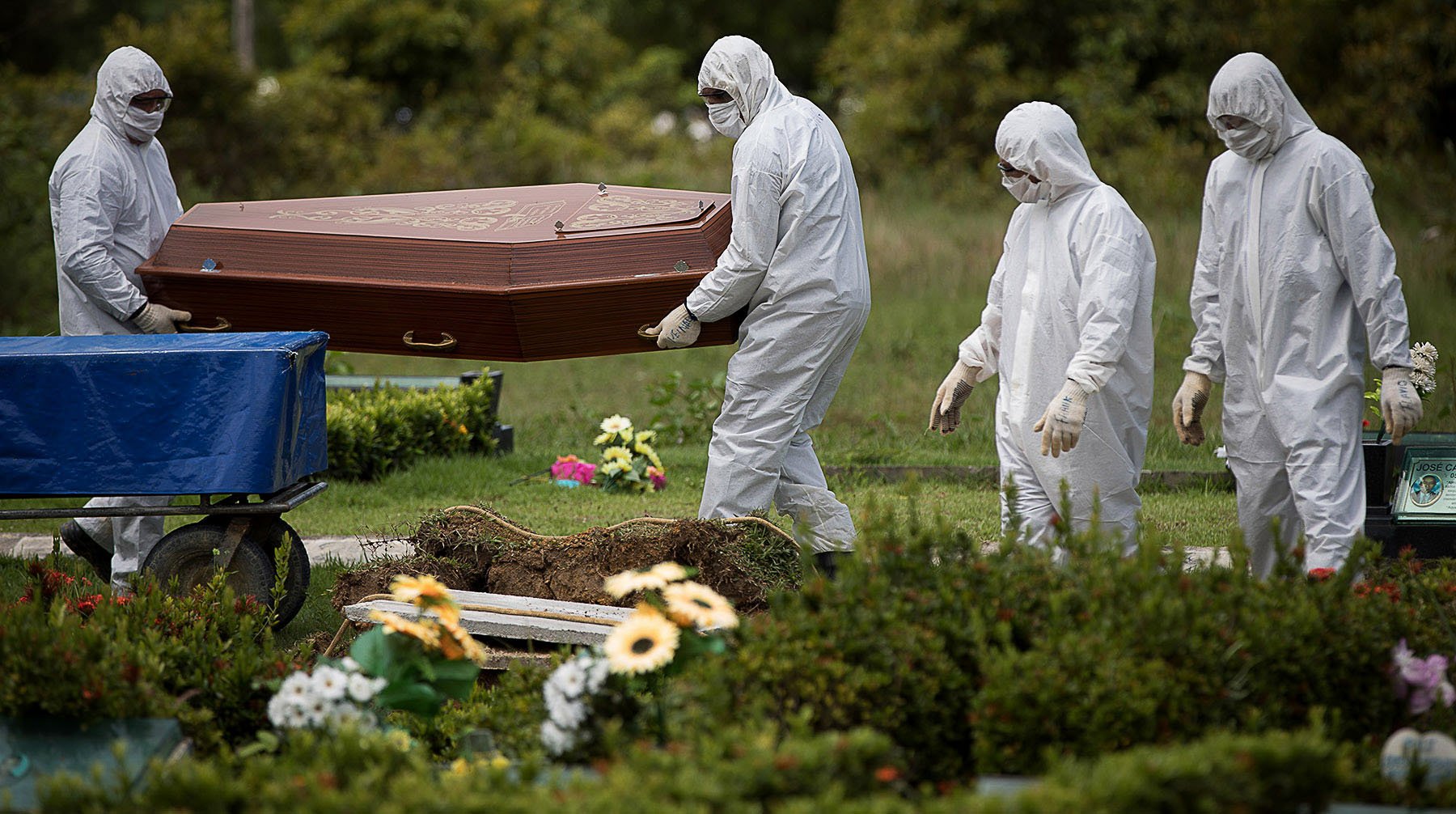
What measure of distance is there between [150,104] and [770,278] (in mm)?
2606

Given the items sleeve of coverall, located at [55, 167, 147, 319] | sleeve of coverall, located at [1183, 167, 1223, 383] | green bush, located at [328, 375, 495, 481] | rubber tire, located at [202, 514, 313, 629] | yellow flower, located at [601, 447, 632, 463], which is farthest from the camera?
green bush, located at [328, 375, 495, 481]

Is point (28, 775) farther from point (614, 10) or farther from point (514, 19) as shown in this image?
point (614, 10)

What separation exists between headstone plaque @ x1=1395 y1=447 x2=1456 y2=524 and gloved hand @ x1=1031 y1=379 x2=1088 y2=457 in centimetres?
170

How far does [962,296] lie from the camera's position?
39.8 feet

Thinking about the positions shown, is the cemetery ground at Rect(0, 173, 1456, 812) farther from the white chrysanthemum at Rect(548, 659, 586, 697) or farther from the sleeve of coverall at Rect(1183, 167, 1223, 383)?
the sleeve of coverall at Rect(1183, 167, 1223, 383)

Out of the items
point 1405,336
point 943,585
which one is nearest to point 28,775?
point 943,585

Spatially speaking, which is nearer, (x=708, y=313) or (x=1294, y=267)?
(x=1294, y=267)

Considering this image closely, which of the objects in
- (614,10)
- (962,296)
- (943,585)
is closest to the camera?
(943,585)

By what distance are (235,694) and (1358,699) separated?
260 cm

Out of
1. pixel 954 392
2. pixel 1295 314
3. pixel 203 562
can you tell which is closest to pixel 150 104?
pixel 203 562

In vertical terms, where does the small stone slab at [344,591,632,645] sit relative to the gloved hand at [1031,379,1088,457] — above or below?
below

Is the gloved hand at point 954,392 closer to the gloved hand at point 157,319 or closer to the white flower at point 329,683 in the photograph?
the white flower at point 329,683

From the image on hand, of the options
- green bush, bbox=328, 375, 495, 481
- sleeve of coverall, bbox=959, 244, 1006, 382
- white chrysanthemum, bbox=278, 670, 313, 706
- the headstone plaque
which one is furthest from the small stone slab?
green bush, bbox=328, 375, 495, 481

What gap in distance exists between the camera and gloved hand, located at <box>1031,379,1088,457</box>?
4.02m
